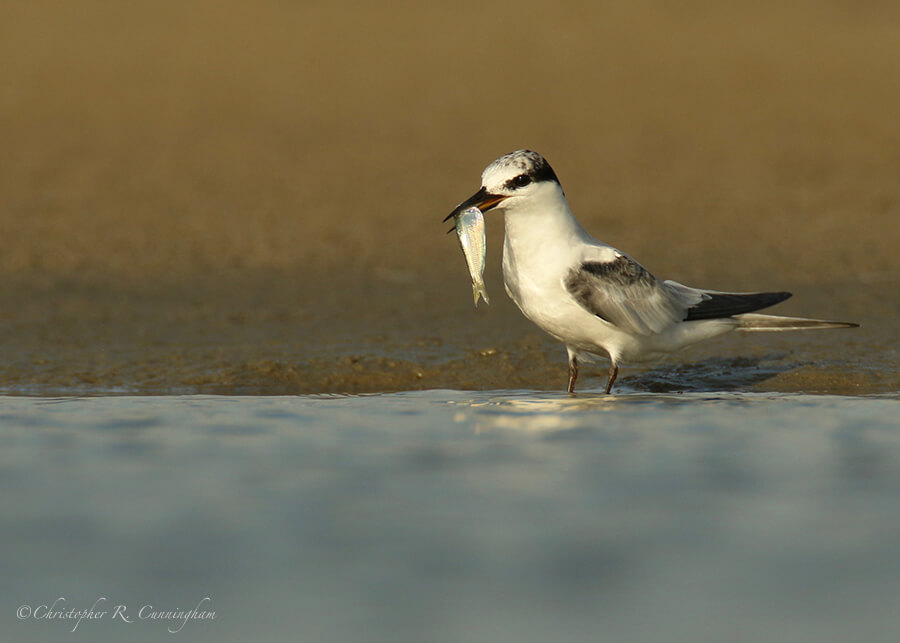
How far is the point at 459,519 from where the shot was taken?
4625 millimetres

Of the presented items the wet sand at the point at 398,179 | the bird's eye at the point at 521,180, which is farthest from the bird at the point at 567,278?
the wet sand at the point at 398,179

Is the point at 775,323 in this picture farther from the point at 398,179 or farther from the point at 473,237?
the point at 398,179

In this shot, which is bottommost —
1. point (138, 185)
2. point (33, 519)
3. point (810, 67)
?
point (33, 519)

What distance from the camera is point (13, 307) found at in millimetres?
8938

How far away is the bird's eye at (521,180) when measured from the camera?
6312 mm

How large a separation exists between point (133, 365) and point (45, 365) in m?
0.48

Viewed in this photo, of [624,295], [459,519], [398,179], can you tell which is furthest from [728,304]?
[398,179]

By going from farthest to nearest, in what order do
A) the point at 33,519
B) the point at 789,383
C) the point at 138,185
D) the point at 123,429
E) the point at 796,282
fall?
the point at 138,185 < the point at 796,282 < the point at 789,383 < the point at 123,429 < the point at 33,519

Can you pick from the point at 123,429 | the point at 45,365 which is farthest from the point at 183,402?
the point at 45,365

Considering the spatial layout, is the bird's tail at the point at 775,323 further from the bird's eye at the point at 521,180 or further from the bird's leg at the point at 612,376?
the bird's eye at the point at 521,180

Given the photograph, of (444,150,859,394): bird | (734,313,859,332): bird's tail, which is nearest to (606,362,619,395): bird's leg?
(444,150,859,394): bird

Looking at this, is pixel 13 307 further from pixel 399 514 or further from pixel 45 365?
pixel 399 514

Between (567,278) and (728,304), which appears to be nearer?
(567,278)

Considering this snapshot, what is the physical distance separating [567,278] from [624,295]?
0.98 feet
